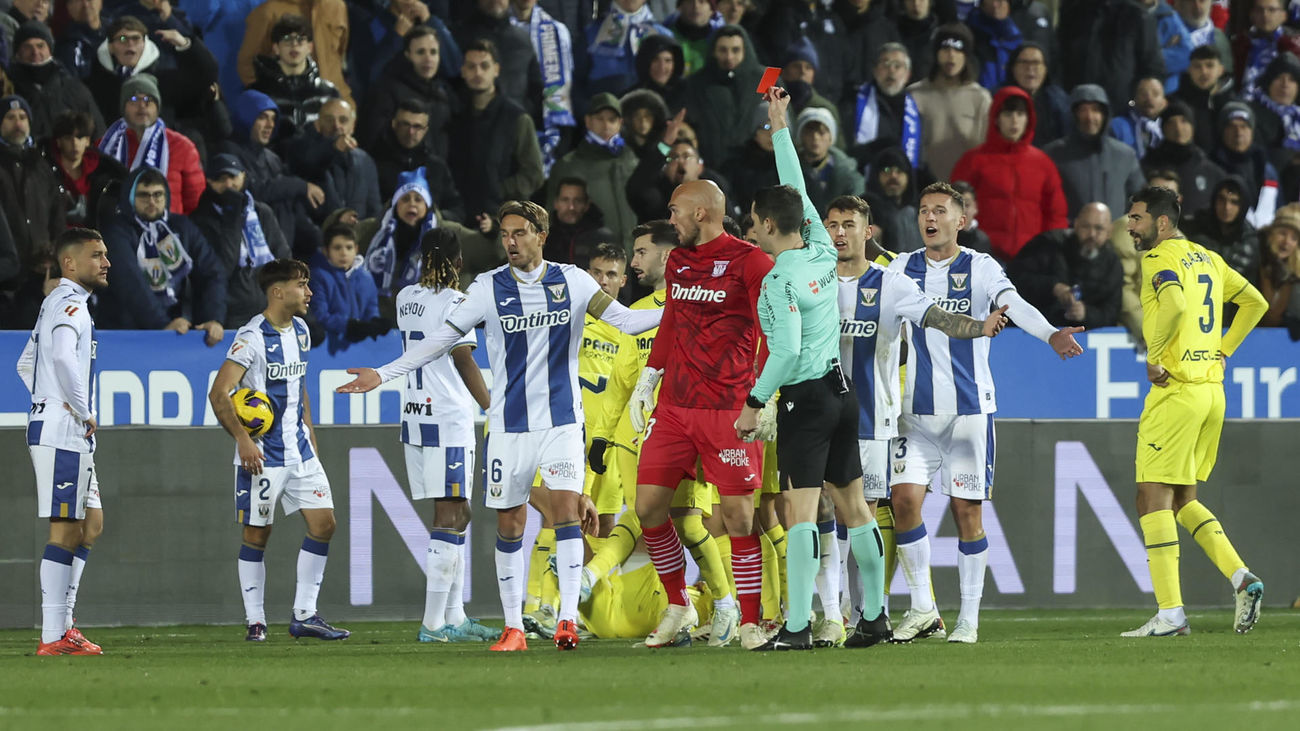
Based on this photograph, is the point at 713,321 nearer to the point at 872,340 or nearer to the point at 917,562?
the point at 872,340

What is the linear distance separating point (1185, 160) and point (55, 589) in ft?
35.3

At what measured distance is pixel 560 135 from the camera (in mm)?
15766

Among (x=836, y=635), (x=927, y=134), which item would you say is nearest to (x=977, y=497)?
(x=836, y=635)

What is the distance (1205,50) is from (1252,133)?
1.08 meters

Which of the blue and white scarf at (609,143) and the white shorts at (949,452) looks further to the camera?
the blue and white scarf at (609,143)

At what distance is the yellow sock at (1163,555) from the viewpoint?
34.5 ft

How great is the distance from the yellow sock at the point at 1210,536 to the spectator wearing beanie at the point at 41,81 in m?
8.30

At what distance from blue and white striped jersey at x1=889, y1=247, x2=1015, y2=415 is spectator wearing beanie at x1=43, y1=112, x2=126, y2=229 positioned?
19.9 feet

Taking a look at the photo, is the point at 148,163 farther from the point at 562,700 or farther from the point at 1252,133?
the point at 1252,133

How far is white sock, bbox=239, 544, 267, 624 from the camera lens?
1090cm

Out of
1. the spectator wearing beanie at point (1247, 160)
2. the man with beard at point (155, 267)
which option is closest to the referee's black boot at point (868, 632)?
the man with beard at point (155, 267)

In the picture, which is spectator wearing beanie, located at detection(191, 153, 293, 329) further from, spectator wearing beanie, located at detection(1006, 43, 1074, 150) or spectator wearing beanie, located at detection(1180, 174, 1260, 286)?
spectator wearing beanie, located at detection(1180, 174, 1260, 286)

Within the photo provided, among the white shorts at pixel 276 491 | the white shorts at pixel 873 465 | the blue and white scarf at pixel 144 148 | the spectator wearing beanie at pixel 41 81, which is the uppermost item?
the spectator wearing beanie at pixel 41 81

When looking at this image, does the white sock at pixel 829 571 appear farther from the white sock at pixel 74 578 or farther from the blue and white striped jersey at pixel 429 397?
the white sock at pixel 74 578
